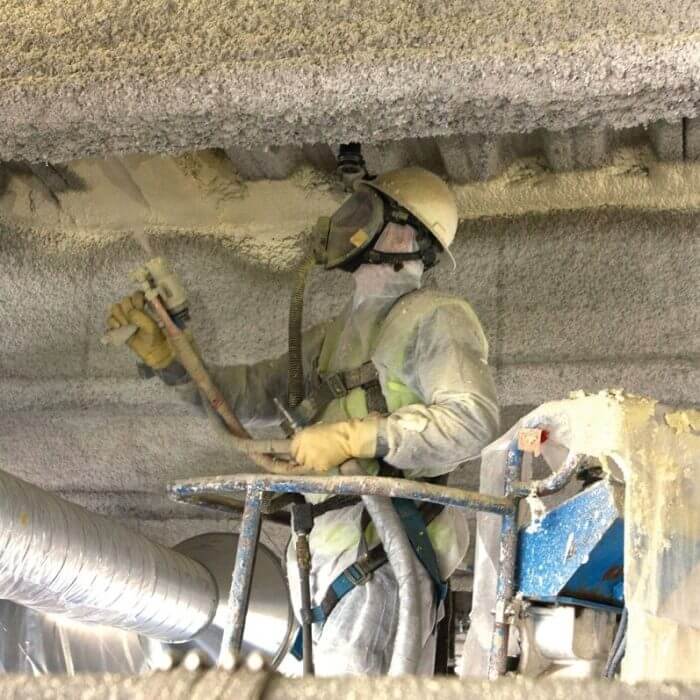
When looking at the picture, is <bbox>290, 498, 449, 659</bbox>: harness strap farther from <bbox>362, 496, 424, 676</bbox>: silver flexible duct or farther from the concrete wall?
the concrete wall

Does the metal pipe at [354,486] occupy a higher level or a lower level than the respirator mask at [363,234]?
lower

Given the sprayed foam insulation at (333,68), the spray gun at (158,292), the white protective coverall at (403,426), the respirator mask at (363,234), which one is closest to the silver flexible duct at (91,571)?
the white protective coverall at (403,426)

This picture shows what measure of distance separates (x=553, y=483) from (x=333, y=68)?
33.5 inches

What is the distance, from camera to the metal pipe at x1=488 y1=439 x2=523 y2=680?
166 centimetres

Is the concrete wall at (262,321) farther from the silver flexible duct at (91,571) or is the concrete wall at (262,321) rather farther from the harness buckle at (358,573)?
the harness buckle at (358,573)

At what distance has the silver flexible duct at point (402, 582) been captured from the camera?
192cm

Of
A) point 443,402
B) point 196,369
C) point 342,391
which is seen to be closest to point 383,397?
point 342,391

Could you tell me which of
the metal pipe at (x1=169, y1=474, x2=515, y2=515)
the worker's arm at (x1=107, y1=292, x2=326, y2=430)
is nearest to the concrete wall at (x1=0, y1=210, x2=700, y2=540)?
the worker's arm at (x1=107, y1=292, x2=326, y2=430)

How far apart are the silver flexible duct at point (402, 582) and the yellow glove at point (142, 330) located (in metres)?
0.79

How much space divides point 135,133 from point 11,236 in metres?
1.38

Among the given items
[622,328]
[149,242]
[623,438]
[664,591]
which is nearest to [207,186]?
[149,242]

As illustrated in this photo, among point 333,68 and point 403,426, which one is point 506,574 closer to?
point 403,426

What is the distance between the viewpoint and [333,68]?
161cm

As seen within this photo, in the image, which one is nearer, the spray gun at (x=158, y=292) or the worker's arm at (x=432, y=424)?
the worker's arm at (x=432, y=424)
